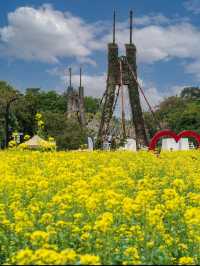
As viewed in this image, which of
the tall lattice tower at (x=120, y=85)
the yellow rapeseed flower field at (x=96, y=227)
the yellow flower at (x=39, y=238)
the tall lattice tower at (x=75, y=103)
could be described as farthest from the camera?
the tall lattice tower at (x=75, y=103)

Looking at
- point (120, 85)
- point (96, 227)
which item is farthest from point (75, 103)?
point (96, 227)

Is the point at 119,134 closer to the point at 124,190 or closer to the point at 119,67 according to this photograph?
the point at 119,67

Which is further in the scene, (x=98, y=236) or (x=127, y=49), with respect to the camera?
(x=127, y=49)

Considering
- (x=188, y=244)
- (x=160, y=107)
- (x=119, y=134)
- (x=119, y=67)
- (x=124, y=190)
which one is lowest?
(x=188, y=244)

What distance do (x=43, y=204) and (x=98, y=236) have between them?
4.31 feet

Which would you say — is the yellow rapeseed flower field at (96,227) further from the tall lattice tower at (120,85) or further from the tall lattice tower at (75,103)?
the tall lattice tower at (75,103)

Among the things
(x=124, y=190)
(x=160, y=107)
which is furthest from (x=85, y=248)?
(x=160, y=107)

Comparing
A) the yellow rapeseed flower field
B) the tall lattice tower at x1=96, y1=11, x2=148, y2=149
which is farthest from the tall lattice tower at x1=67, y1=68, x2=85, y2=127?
the yellow rapeseed flower field

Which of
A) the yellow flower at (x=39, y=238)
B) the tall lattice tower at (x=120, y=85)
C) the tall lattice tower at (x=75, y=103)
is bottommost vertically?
the yellow flower at (x=39, y=238)

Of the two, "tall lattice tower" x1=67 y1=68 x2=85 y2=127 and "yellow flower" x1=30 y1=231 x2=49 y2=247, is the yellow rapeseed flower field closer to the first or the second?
"yellow flower" x1=30 y1=231 x2=49 y2=247

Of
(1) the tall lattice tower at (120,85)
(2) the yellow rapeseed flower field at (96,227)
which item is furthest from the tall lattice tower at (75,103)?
(2) the yellow rapeseed flower field at (96,227)

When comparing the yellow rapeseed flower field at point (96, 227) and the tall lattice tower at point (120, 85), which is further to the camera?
the tall lattice tower at point (120, 85)

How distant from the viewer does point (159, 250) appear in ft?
15.7

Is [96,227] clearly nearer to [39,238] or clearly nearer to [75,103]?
[39,238]
